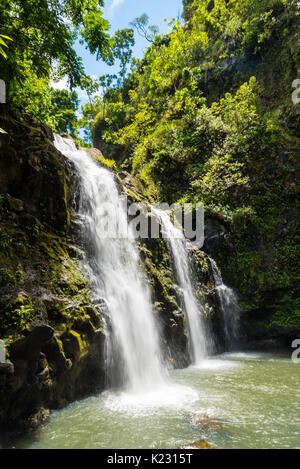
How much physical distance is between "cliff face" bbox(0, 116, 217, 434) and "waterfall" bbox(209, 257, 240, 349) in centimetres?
665

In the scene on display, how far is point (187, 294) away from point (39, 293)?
19.1 feet

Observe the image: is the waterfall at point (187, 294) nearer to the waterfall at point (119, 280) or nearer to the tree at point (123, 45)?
the waterfall at point (119, 280)

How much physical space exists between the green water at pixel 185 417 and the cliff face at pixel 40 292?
424mm

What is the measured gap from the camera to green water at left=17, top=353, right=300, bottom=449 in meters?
3.16

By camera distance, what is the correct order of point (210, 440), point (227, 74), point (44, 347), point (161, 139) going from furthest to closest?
point (227, 74), point (161, 139), point (44, 347), point (210, 440)

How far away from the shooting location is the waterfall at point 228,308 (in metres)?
10.4

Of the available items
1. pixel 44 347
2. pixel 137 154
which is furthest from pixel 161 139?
pixel 44 347

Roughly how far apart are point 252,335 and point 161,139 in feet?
37.4

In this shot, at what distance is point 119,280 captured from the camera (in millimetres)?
6383

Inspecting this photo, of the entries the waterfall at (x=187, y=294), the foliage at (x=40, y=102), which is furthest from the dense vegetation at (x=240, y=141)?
the foliage at (x=40, y=102)

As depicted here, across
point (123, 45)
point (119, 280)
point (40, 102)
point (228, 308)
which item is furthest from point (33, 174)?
point (123, 45)

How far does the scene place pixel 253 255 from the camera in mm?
11500

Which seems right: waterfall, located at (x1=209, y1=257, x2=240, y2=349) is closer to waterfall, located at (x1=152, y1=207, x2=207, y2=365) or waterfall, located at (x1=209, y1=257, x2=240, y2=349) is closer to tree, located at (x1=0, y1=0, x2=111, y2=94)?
waterfall, located at (x1=152, y1=207, x2=207, y2=365)
